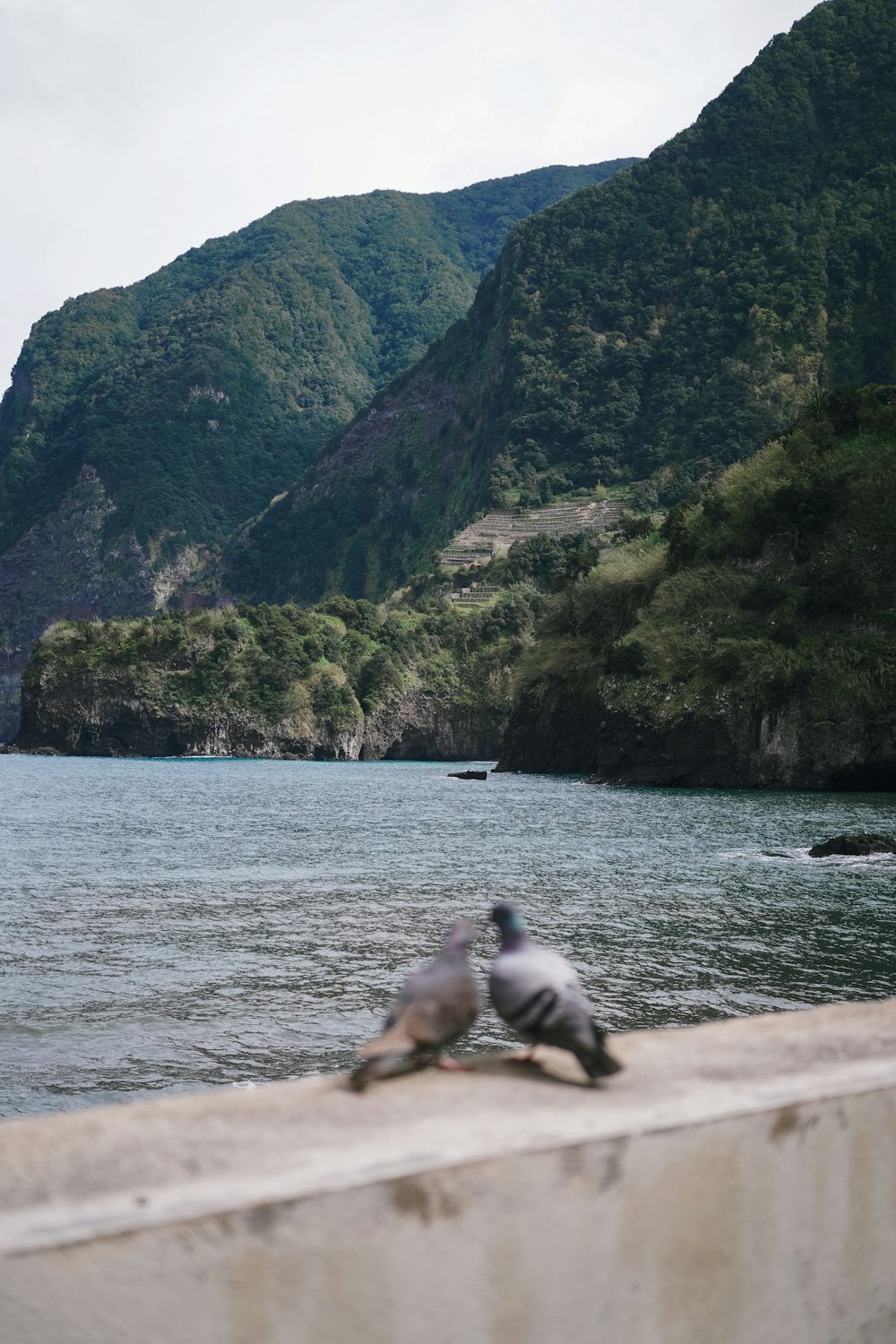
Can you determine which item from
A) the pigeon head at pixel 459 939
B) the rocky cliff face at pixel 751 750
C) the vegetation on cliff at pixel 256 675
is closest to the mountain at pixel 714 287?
the vegetation on cliff at pixel 256 675

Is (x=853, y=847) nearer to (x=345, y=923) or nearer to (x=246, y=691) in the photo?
(x=345, y=923)

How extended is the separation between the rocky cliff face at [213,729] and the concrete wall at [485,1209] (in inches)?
5311

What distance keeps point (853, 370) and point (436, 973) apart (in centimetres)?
16657

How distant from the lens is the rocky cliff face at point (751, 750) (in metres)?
60.6

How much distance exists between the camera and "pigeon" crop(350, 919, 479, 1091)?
3428mm

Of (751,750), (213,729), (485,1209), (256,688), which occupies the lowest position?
(485,1209)

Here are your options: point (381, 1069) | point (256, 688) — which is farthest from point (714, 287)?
point (381, 1069)

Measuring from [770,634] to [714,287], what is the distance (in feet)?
392

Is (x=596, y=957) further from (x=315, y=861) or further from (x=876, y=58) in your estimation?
(x=876, y=58)

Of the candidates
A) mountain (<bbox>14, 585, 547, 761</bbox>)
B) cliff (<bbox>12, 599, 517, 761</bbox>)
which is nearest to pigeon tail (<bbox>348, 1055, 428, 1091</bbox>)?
mountain (<bbox>14, 585, 547, 761</bbox>)

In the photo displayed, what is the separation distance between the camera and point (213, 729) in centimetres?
13850

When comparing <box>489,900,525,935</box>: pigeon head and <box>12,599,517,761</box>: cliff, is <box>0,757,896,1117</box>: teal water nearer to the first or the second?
<box>489,900,525,935</box>: pigeon head

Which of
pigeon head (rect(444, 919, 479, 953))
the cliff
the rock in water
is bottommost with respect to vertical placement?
the rock in water

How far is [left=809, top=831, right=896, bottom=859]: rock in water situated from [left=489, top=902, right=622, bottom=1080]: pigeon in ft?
94.7
